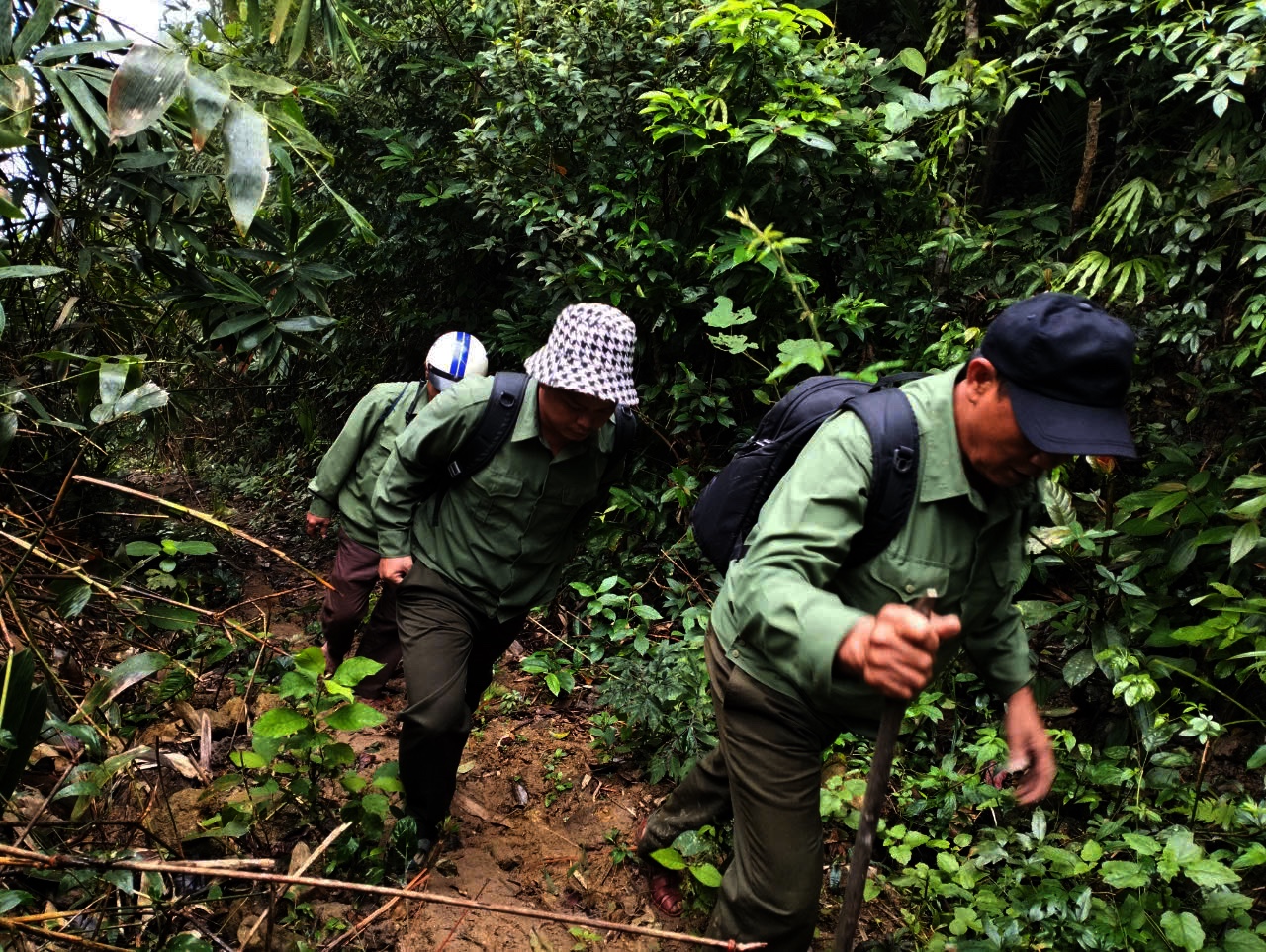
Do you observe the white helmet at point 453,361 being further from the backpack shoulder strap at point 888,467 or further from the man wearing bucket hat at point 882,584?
the backpack shoulder strap at point 888,467

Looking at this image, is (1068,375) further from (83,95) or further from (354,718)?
(83,95)

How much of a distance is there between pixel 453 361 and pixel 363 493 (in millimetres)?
934

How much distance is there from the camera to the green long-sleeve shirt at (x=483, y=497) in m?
3.09

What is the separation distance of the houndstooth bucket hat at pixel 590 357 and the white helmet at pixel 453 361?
1483 millimetres

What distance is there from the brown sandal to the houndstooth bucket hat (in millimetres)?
1810

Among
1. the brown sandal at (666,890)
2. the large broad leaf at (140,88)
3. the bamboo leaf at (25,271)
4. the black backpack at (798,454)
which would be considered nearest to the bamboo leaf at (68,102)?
the bamboo leaf at (25,271)

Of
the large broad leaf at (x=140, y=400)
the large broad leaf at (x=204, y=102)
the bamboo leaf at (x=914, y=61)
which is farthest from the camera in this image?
the bamboo leaf at (x=914, y=61)

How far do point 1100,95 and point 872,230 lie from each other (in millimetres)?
1447

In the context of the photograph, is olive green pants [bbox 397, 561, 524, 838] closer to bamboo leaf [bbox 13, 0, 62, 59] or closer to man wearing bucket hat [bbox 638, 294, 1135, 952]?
man wearing bucket hat [bbox 638, 294, 1135, 952]

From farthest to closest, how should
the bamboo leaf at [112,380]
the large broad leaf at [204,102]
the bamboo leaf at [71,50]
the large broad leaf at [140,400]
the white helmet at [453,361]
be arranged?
the white helmet at [453,361], the bamboo leaf at [71,50], the bamboo leaf at [112,380], the large broad leaf at [140,400], the large broad leaf at [204,102]

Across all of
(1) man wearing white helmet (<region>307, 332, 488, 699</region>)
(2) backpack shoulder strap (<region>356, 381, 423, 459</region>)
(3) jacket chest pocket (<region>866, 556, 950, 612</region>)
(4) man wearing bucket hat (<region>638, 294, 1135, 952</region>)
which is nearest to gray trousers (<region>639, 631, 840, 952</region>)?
(4) man wearing bucket hat (<region>638, 294, 1135, 952</region>)

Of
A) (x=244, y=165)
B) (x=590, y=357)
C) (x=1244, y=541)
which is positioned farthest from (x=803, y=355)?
(x=244, y=165)

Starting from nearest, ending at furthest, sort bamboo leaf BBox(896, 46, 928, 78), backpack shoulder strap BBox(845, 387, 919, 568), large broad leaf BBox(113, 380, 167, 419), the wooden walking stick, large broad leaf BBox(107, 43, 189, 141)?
1. the wooden walking stick
2. backpack shoulder strap BBox(845, 387, 919, 568)
3. large broad leaf BBox(107, 43, 189, 141)
4. large broad leaf BBox(113, 380, 167, 419)
5. bamboo leaf BBox(896, 46, 928, 78)

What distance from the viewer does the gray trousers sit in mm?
2248
